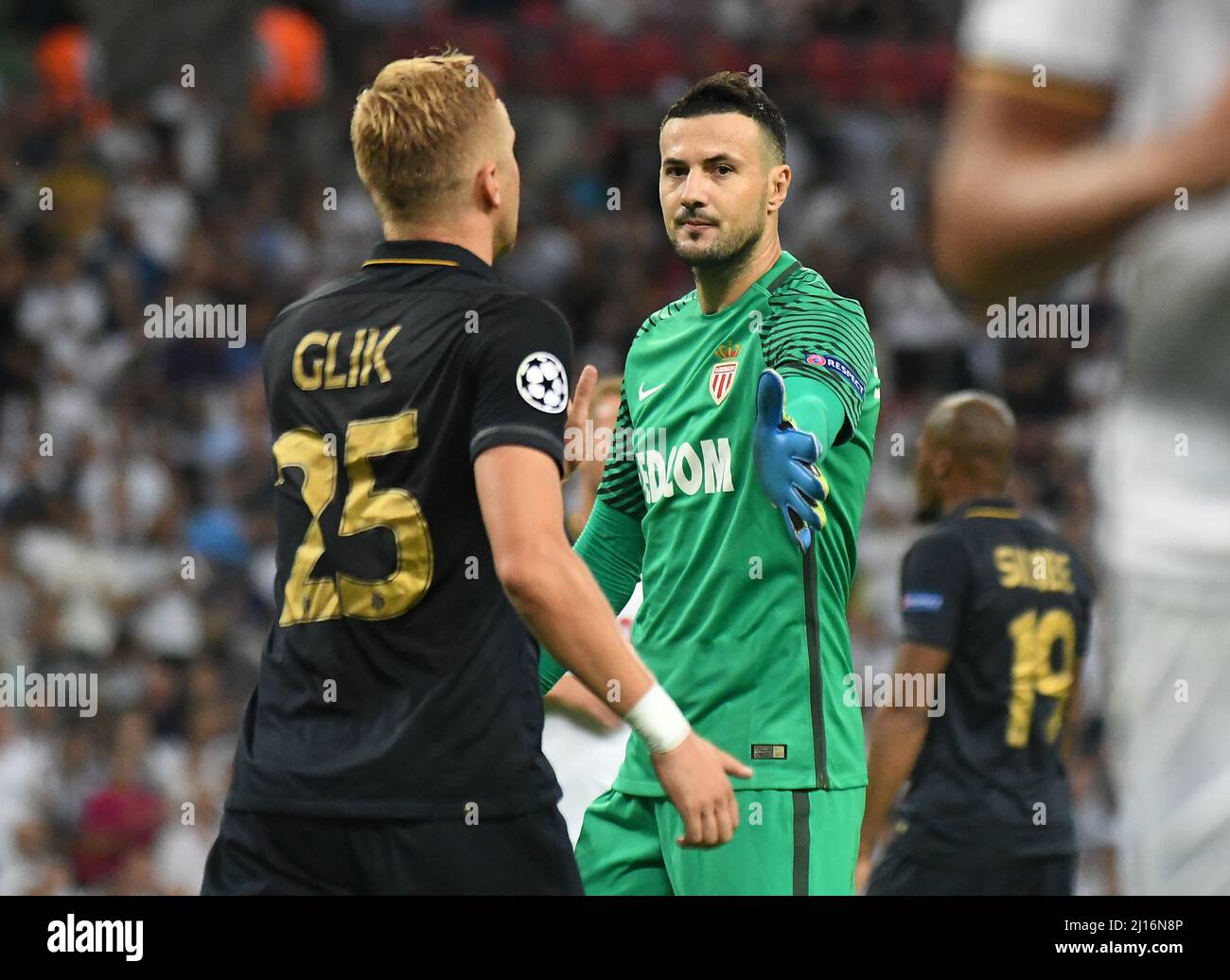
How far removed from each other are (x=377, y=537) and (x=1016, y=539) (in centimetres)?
284

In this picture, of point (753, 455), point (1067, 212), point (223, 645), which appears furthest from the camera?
point (223, 645)

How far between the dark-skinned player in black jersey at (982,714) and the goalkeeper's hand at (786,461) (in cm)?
196

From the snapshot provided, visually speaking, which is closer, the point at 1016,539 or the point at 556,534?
the point at 556,534

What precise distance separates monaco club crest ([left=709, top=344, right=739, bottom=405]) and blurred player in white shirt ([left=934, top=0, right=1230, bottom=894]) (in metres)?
2.24

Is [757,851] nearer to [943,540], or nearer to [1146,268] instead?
[943,540]

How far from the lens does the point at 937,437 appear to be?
5.56m

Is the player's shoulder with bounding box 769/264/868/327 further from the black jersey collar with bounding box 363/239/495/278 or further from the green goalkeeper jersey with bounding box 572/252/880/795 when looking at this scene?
the black jersey collar with bounding box 363/239/495/278

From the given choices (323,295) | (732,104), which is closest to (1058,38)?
(323,295)

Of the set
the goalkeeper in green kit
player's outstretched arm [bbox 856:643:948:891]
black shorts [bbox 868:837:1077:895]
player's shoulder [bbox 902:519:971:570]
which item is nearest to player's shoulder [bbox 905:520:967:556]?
player's shoulder [bbox 902:519:971:570]

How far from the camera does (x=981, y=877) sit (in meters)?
5.36

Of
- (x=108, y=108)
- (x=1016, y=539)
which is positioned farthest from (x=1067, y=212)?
(x=108, y=108)

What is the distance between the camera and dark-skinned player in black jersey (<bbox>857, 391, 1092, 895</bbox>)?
17.4ft
